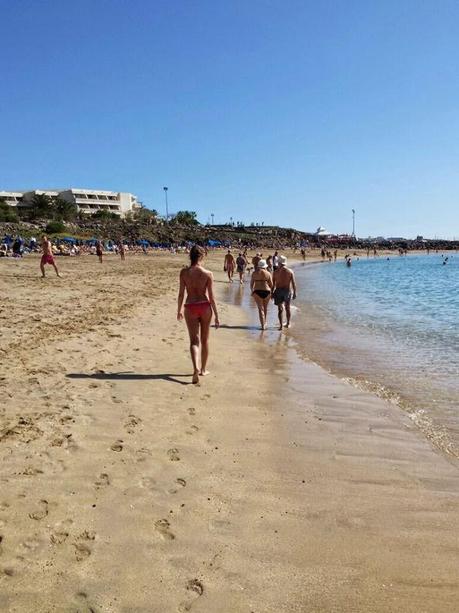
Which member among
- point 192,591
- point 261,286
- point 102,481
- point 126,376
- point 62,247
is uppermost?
point 62,247

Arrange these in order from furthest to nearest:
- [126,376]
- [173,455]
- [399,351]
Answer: [399,351]
[126,376]
[173,455]

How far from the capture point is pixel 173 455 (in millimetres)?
3705

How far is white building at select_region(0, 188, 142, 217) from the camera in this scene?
91.6m

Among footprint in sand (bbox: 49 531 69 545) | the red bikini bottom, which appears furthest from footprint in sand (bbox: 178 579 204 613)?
the red bikini bottom

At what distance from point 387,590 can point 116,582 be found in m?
1.40

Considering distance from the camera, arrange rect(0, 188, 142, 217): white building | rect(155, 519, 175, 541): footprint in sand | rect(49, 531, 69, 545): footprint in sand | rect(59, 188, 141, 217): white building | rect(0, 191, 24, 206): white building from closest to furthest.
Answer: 1. rect(49, 531, 69, 545): footprint in sand
2. rect(155, 519, 175, 541): footprint in sand
3. rect(0, 191, 24, 206): white building
4. rect(0, 188, 142, 217): white building
5. rect(59, 188, 141, 217): white building

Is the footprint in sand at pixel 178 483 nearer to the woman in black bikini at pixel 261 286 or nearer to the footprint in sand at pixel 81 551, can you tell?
the footprint in sand at pixel 81 551

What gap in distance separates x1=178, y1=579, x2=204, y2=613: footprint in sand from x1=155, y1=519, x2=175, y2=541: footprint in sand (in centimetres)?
36

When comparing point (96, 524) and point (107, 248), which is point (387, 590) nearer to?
point (96, 524)

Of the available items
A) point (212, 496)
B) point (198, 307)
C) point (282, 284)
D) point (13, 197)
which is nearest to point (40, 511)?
point (212, 496)

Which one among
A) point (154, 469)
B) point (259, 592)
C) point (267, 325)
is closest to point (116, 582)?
point (259, 592)

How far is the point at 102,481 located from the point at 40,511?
490 millimetres

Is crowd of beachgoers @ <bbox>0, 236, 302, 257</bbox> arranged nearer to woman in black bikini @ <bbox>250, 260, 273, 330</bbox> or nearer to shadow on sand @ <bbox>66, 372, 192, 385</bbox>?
woman in black bikini @ <bbox>250, 260, 273, 330</bbox>

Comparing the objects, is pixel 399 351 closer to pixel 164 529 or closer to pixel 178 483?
pixel 178 483
